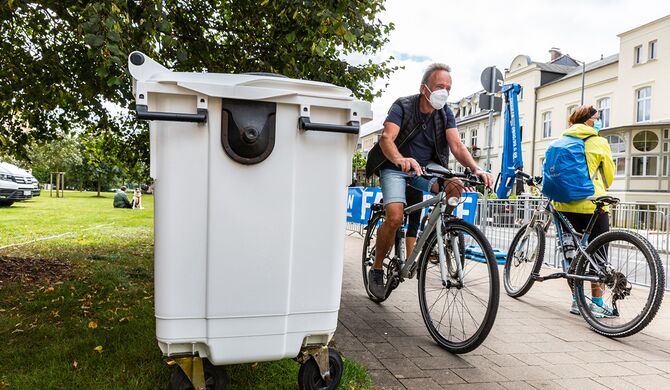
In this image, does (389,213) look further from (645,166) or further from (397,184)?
(645,166)

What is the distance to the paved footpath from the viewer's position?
2.79 meters

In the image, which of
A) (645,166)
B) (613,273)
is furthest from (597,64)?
(613,273)

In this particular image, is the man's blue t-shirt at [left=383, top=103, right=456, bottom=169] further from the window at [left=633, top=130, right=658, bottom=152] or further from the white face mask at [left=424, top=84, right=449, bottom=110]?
the window at [left=633, top=130, right=658, bottom=152]

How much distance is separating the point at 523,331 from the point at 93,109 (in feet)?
17.2

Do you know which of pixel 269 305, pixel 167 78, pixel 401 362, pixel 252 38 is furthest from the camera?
pixel 252 38

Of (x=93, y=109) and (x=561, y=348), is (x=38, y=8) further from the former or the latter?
(x=561, y=348)

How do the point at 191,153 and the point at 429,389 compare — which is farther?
the point at 429,389

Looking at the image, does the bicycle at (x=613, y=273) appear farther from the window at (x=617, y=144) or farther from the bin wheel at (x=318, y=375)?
the window at (x=617, y=144)

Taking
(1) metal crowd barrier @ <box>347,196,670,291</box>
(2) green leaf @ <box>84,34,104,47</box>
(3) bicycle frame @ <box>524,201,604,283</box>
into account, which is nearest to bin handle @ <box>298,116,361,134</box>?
(2) green leaf @ <box>84,34,104,47</box>

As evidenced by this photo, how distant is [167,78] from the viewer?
205 cm

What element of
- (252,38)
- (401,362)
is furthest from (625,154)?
(401,362)

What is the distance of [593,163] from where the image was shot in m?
4.35

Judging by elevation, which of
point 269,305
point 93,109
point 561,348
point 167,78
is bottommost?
point 561,348

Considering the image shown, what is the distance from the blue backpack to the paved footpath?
3.47 feet
